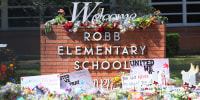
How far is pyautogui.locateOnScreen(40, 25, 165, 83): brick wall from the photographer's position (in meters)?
5.71

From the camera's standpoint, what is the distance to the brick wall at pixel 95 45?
5.71m

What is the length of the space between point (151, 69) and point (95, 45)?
154 centimetres

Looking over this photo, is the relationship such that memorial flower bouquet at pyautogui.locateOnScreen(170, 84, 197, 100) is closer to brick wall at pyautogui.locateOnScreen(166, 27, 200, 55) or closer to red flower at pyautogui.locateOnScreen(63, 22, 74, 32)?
red flower at pyautogui.locateOnScreen(63, 22, 74, 32)

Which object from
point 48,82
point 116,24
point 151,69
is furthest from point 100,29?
point 48,82

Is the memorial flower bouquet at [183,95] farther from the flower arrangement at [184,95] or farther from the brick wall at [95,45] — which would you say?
the brick wall at [95,45]

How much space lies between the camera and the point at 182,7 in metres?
16.5

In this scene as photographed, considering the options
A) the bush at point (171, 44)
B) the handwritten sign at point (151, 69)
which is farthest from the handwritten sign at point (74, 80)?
the bush at point (171, 44)

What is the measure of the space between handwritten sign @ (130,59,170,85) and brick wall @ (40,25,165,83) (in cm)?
122

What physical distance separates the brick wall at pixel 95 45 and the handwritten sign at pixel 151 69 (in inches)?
47.8

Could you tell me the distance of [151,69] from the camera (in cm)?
446

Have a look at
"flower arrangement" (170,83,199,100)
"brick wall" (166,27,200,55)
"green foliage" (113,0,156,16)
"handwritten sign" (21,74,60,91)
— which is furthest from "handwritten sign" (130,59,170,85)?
"brick wall" (166,27,200,55)

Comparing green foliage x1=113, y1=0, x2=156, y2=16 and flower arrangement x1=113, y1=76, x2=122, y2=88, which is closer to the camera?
flower arrangement x1=113, y1=76, x2=122, y2=88

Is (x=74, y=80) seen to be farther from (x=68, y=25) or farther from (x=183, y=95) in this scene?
(x=68, y=25)

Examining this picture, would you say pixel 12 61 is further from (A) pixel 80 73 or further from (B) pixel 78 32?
A: (A) pixel 80 73
